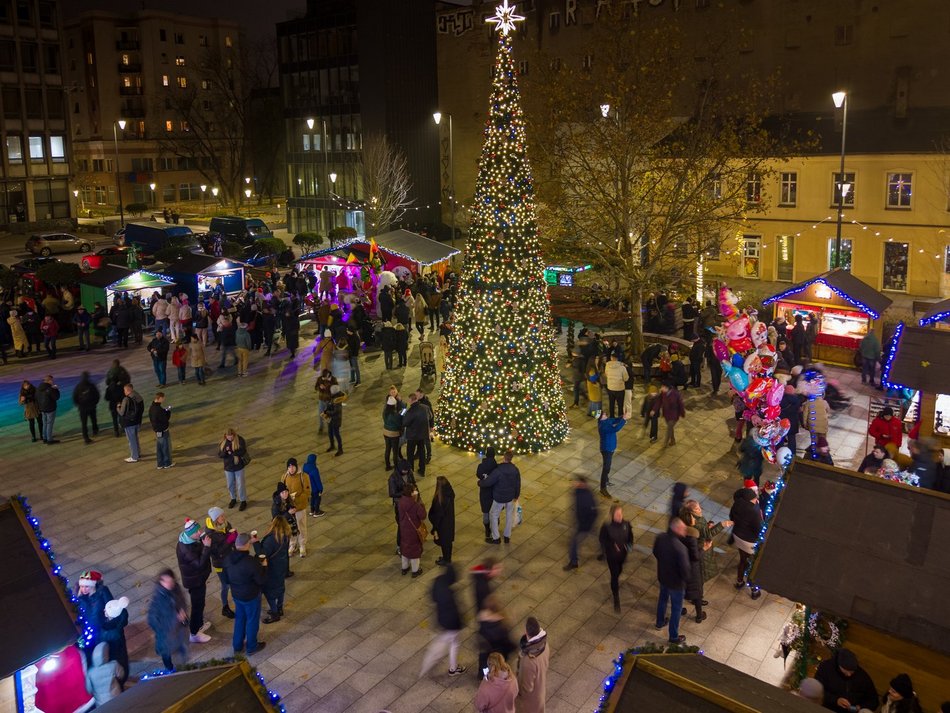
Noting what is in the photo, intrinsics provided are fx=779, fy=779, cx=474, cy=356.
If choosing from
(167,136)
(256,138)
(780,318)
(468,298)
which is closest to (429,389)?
(468,298)

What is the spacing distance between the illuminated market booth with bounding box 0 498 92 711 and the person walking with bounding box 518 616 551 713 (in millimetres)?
3978

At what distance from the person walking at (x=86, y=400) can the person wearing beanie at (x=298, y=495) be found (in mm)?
6749

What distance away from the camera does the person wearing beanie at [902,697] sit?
6.36 metres

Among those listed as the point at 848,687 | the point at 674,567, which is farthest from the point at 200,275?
the point at 848,687

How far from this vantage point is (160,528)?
12.1 m

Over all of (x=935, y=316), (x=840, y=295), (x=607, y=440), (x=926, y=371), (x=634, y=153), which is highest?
(x=634, y=153)

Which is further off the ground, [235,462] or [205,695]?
[205,695]

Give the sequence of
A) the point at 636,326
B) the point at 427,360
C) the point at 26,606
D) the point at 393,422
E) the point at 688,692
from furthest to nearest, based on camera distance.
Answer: the point at 636,326 → the point at 427,360 → the point at 393,422 → the point at 26,606 → the point at 688,692

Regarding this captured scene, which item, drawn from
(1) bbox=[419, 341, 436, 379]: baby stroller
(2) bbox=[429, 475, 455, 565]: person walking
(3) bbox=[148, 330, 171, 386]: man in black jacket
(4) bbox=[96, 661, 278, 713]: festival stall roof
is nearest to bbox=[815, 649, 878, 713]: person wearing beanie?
(4) bbox=[96, 661, 278, 713]: festival stall roof

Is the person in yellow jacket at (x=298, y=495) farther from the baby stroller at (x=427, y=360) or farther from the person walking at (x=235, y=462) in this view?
the baby stroller at (x=427, y=360)

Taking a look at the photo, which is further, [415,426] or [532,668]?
[415,426]

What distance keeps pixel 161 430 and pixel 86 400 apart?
2.59 metres

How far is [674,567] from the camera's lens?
892cm

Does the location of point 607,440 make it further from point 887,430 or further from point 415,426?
point 887,430
